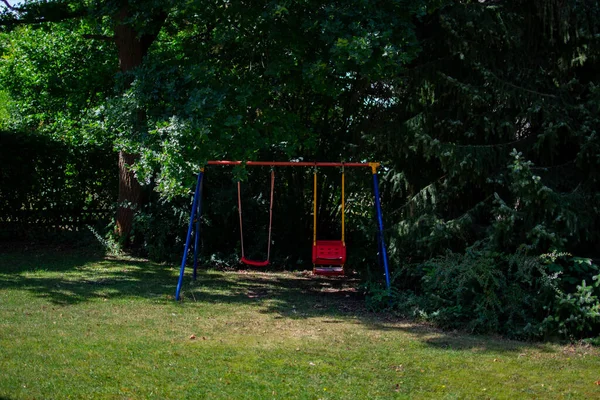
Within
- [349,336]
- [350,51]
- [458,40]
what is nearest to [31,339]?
[349,336]

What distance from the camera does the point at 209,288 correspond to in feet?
33.7

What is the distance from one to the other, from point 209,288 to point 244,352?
382 centimetres

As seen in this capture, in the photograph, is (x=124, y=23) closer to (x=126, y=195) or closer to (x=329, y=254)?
(x=329, y=254)

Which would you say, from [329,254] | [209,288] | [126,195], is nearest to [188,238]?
[209,288]

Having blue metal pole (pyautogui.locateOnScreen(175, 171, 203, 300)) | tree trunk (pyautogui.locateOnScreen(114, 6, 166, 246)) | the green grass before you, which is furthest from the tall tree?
the green grass

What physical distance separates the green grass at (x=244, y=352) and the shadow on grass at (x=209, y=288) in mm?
41

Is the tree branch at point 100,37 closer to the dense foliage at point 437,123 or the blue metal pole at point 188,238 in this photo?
the dense foliage at point 437,123

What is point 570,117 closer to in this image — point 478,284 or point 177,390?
point 478,284

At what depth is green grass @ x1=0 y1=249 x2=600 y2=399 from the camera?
547 centimetres

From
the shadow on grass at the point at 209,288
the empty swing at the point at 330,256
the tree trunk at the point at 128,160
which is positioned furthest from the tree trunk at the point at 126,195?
the empty swing at the point at 330,256

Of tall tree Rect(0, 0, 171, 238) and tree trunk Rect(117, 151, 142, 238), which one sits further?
tree trunk Rect(117, 151, 142, 238)

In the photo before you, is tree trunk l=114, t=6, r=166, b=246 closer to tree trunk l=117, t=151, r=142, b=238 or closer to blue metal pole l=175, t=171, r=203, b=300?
tree trunk l=117, t=151, r=142, b=238

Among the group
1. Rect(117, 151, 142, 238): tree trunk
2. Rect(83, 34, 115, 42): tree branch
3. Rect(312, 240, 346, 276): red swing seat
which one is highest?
Rect(83, 34, 115, 42): tree branch

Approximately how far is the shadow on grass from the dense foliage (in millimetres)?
463
